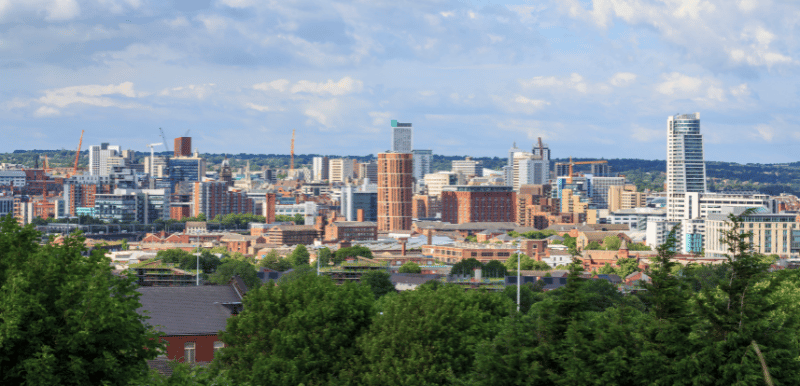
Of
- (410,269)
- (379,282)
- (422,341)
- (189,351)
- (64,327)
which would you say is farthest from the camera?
(410,269)

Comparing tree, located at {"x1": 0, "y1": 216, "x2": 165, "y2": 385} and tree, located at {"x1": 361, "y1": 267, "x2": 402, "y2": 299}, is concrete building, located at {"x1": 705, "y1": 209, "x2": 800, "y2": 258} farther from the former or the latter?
tree, located at {"x1": 0, "y1": 216, "x2": 165, "y2": 385}

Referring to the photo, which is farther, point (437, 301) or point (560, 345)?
point (437, 301)

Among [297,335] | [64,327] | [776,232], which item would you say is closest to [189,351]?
[297,335]

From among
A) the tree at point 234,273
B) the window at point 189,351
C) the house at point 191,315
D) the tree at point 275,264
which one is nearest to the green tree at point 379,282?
the tree at point 234,273

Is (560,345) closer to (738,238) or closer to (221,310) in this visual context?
(738,238)

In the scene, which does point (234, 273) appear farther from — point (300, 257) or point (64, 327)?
point (64, 327)

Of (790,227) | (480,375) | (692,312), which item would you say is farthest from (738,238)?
(790,227)

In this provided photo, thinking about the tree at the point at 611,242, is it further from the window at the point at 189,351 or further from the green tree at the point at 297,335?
the green tree at the point at 297,335
